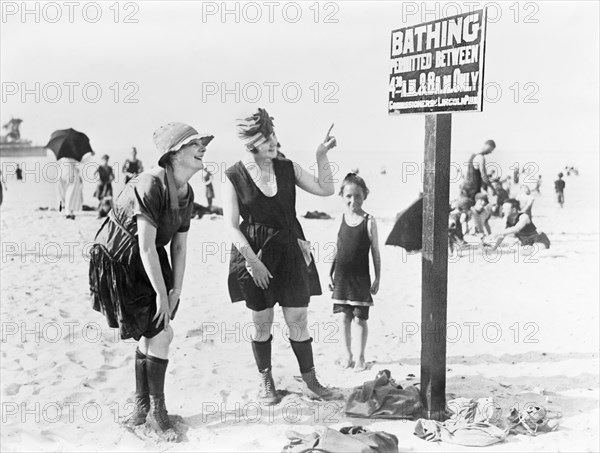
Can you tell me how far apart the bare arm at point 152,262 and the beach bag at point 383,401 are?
5.11 feet

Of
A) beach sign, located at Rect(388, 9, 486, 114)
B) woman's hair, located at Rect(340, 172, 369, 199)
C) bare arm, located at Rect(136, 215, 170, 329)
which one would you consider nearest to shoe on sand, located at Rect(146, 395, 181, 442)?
bare arm, located at Rect(136, 215, 170, 329)

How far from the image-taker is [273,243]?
5.41 m

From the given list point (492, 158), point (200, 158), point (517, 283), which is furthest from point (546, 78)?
point (200, 158)

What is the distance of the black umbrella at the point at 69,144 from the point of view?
256 inches

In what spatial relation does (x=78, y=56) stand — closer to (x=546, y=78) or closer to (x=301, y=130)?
(x=301, y=130)

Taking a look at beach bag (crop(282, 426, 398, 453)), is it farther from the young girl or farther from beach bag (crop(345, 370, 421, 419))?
the young girl

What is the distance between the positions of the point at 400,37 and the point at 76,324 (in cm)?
359

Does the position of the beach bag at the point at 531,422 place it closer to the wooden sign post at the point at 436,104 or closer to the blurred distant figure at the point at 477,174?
the wooden sign post at the point at 436,104

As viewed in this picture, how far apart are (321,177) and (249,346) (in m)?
1.58

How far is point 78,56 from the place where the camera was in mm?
6234

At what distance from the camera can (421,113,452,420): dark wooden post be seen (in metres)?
5.15

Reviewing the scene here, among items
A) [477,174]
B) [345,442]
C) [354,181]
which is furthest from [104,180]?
[345,442]

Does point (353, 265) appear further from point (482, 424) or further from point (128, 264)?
point (128, 264)

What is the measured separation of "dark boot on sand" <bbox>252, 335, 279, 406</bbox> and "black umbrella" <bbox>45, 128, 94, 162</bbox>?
2474mm
